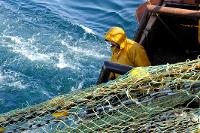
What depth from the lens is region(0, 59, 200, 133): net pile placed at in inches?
158

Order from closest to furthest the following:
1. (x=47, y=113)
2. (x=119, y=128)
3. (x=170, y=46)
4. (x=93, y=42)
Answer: (x=119, y=128), (x=47, y=113), (x=170, y=46), (x=93, y=42)

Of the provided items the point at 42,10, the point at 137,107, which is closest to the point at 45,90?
the point at 42,10

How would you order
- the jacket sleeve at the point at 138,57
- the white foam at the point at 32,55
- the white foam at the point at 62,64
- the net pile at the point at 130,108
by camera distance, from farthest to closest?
the white foam at the point at 32,55 → the white foam at the point at 62,64 → the jacket sleeve at the point at 138,57 → the net pile at the point at 130,108

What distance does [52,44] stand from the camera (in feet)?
43.0

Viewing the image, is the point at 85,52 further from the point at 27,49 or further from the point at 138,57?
the point at 138,57

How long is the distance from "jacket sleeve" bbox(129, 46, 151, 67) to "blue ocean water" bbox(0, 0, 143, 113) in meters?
3.41

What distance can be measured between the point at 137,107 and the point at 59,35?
961 centimetres

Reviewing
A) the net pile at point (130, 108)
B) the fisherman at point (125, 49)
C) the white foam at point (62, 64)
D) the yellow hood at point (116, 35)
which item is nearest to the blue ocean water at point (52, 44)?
the white foam at point (62, 64)

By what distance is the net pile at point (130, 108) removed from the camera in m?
4.02

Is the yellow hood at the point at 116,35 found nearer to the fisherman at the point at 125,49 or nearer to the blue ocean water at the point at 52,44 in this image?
the fisherman at the point at 125,49

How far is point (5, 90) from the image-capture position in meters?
10.5

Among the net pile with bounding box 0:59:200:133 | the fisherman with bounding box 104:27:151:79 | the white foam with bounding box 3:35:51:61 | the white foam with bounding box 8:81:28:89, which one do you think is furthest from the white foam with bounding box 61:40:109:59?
the net pile with bounding box 0:59:200:133

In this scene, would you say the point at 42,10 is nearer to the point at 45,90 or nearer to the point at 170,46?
the point at 45,90

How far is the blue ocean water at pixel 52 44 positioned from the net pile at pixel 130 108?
497 centimetres
